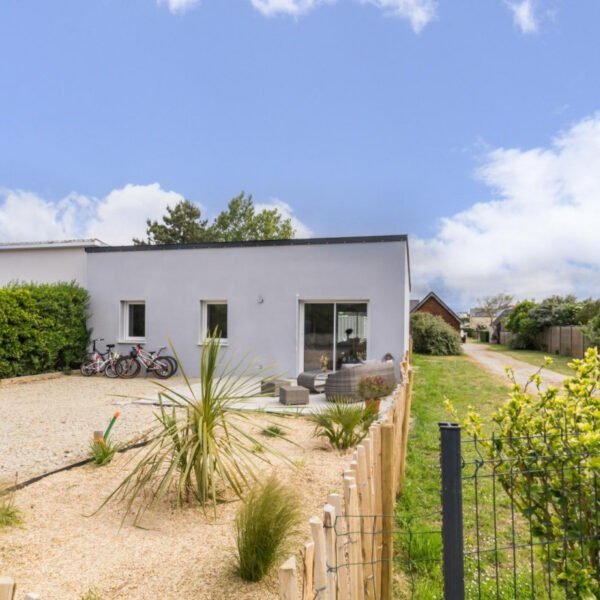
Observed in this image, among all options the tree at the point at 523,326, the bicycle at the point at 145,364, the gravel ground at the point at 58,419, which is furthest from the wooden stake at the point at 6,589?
the tree at the point at 523,326

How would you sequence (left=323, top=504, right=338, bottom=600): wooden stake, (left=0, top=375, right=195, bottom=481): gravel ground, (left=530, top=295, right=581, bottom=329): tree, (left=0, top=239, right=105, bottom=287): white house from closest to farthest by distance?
(left=323, top=504, right=338, bottom=600): wooden stake < (left=0, top=375, right=195, bottom=481): gravel ground < (left=0, top=239, right=105, bottom=287): white house < (left=530, top=295, right=581, bottom=329): tree

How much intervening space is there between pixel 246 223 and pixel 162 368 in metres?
25.7

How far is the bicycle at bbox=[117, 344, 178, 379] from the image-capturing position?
1216cm

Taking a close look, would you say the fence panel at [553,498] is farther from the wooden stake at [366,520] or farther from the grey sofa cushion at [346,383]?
the grey sofa cushion at [346,383]

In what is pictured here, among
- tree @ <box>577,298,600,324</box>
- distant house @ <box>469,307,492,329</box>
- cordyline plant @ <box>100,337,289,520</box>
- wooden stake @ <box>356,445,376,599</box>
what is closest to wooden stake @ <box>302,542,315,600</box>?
wooden stake @ <box>356,445,376,599</box>

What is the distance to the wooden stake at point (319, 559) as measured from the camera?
152 cm

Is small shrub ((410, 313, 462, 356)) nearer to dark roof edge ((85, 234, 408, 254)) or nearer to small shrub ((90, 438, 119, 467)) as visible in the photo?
dark roof edge ((85, 234, 408, 254))

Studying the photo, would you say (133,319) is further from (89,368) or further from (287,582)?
(287,582)

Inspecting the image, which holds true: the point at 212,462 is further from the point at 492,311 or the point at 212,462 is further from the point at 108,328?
the point at 492,311

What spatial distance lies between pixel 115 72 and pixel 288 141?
549 cm

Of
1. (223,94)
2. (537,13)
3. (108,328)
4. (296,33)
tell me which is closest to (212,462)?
(537,13)

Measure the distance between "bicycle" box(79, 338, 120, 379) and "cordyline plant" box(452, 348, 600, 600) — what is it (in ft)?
39.3

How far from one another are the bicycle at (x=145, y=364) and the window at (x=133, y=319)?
1.32m

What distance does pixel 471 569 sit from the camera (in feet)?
9.00
